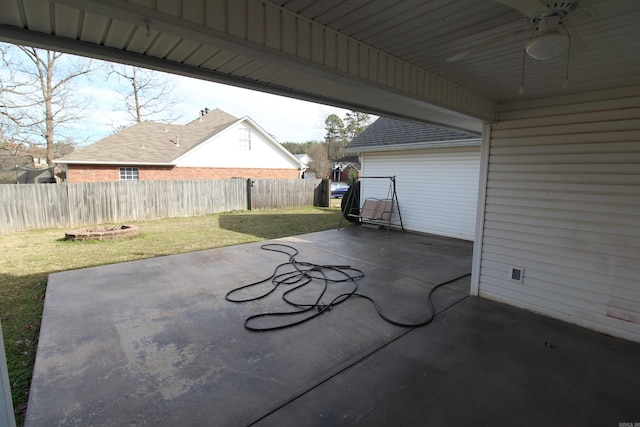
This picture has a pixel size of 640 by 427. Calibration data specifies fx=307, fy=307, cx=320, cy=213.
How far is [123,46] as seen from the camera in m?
1.96

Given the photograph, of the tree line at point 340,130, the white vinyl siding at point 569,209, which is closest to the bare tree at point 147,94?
the tree line at point 340,130

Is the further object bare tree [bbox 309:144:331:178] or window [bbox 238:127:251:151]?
bare tree [bbox 309:144:331:178]

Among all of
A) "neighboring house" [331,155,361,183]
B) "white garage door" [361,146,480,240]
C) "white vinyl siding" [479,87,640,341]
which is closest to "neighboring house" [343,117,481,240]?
"white garage door" [361,146,480,240]

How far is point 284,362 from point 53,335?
229 centimetres

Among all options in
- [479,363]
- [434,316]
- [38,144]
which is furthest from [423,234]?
[38,144]

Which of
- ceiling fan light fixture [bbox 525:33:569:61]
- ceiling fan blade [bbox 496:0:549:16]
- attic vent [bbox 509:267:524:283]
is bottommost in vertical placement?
attic vent [bbox 509:267:524:283]

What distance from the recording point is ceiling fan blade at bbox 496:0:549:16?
140cm

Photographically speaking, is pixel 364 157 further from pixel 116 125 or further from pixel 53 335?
pixel 116 125

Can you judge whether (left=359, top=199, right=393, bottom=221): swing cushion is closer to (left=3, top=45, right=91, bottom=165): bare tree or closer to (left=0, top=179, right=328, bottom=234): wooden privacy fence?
(left=0, top=179, right=328, bottom=234): wooden privacy fence

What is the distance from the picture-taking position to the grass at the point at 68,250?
9.27ft

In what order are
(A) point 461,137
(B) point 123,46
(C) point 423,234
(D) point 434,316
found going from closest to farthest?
1. (B) point 123,46
2. (D) point 434,316
3. (A) point 461,137
4. (C) point 423,234

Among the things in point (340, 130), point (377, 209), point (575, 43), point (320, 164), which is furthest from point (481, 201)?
point (340, 130)

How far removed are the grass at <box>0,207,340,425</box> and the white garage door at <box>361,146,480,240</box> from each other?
8.03ft

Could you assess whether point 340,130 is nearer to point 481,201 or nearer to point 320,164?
point 320,164
